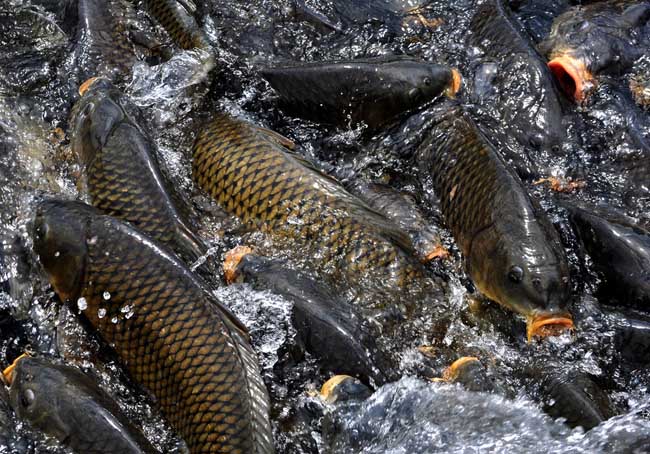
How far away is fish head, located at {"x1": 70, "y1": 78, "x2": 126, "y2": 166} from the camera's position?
3914 mm

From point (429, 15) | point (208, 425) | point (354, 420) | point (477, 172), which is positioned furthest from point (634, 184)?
point (208, 425)

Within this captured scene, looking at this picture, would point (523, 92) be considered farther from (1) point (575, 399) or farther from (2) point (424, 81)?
(1) point (575, 399)

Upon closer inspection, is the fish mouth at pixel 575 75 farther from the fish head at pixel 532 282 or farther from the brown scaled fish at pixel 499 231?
the fish head at pixel 532 282

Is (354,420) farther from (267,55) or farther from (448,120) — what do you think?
(267,55)

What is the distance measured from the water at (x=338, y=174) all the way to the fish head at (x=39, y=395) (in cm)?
6

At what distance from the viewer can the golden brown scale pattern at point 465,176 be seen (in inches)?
149

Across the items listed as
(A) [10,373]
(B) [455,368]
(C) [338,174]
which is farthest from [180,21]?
(B) [455,368]

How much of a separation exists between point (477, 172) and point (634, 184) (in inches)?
36.2

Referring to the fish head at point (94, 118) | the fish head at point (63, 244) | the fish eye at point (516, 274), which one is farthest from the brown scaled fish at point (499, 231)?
the fish head at point (63, 244)

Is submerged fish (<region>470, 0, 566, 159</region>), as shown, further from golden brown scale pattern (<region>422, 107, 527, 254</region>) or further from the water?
golden brown scale pattern (<region>422, 107, 527, 254</region>)

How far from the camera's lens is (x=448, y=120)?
13.9 feet

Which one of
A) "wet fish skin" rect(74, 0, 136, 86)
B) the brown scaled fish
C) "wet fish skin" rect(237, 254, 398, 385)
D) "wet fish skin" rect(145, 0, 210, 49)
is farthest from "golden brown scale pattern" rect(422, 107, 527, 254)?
"wet fish skin" rect(74, 0, 136, 86)

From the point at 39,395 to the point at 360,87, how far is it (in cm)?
213

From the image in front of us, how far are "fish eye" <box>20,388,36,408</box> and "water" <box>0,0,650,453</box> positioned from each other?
10 centimetres
